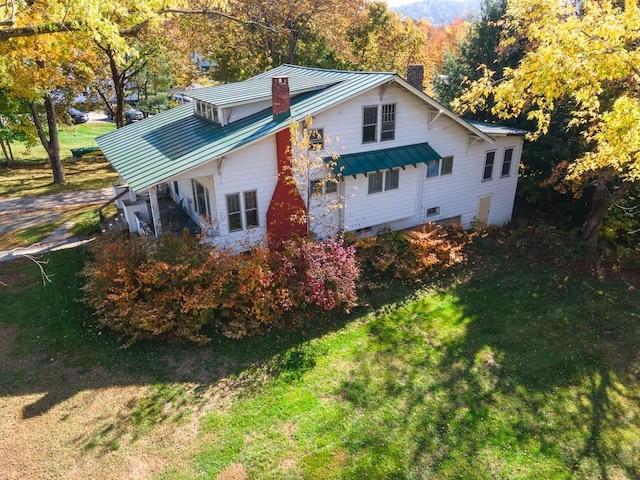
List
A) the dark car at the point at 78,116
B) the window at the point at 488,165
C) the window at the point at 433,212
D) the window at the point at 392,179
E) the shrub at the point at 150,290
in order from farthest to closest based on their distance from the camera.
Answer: the dark car at the point at 78,116 → the window at the point at 488,165 → the window at the point at 433,212 → the window at the point at 392,179 → the shrub at the point at 150,290

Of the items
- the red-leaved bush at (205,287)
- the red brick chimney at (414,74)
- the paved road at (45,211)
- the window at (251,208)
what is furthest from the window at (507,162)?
the paved road at (45,211)

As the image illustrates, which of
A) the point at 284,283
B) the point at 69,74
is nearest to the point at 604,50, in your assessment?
the point at 284,283

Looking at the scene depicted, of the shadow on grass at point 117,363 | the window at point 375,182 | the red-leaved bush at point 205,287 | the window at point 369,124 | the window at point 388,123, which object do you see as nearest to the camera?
the shadow on grass at point 117,363

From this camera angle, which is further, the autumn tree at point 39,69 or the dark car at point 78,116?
the dark car at point 78,116

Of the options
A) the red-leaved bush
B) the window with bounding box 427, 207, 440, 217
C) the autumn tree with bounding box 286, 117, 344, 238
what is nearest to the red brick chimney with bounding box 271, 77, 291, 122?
the autumn tree with bounding box 286, 117, 344, 238

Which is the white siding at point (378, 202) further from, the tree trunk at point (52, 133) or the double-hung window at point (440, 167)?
the tree trunk at point (52, 133)

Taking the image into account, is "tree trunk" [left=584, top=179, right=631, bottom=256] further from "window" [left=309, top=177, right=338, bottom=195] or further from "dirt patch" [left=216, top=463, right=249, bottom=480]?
"dirt patch" [left=216, top=463, right=249, bottom=480]
